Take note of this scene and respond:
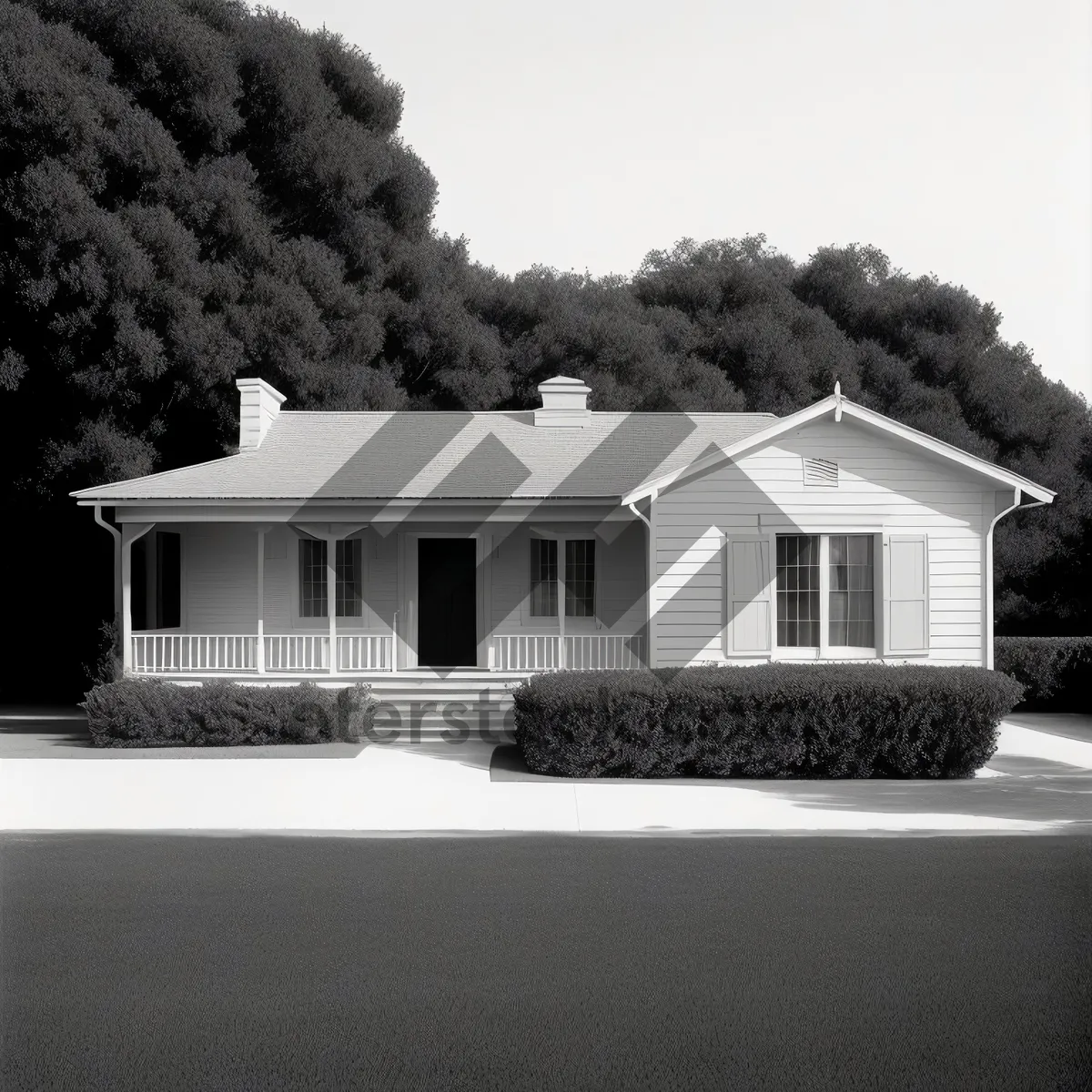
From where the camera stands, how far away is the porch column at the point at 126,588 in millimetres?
18500

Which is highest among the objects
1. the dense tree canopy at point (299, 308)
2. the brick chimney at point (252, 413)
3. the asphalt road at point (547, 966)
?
the dense tree canopy at point (299, 308)

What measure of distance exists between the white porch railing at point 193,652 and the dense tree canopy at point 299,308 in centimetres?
534

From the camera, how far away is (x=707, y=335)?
36906 mm

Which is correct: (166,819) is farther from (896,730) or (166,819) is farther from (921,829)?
(896,730)

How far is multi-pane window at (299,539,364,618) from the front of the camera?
20.3 meters

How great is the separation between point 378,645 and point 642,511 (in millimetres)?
4499

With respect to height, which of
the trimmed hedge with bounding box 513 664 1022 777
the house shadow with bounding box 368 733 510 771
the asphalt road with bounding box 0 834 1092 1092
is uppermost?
the trimmed hedge with bounding box 513 664 1022 777

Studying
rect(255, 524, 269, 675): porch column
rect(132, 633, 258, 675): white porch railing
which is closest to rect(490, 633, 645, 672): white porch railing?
rect(255, 524, 269, 675): porch column

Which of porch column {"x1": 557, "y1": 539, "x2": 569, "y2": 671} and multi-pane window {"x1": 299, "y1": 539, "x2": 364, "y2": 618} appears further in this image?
multi-pane window {"x1": 299, "y1": 539, "x2": 364, "y2": 618}

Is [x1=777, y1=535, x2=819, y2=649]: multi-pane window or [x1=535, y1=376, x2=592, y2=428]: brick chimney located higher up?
[x1=535, y1=376, x2=592, y2=428]: brick chimney

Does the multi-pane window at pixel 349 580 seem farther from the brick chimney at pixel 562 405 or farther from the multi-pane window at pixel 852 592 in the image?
the multi-pane window at pixel 852 592

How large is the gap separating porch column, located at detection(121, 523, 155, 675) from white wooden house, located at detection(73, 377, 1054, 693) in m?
0.05

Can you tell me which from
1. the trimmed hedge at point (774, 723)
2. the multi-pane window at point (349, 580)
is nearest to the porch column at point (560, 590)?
the multi-pane window at point (349, 580)

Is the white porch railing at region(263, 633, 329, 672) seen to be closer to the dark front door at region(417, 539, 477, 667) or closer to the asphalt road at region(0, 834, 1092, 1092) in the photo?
the dark front door at region(417, 539, 477, 667)
